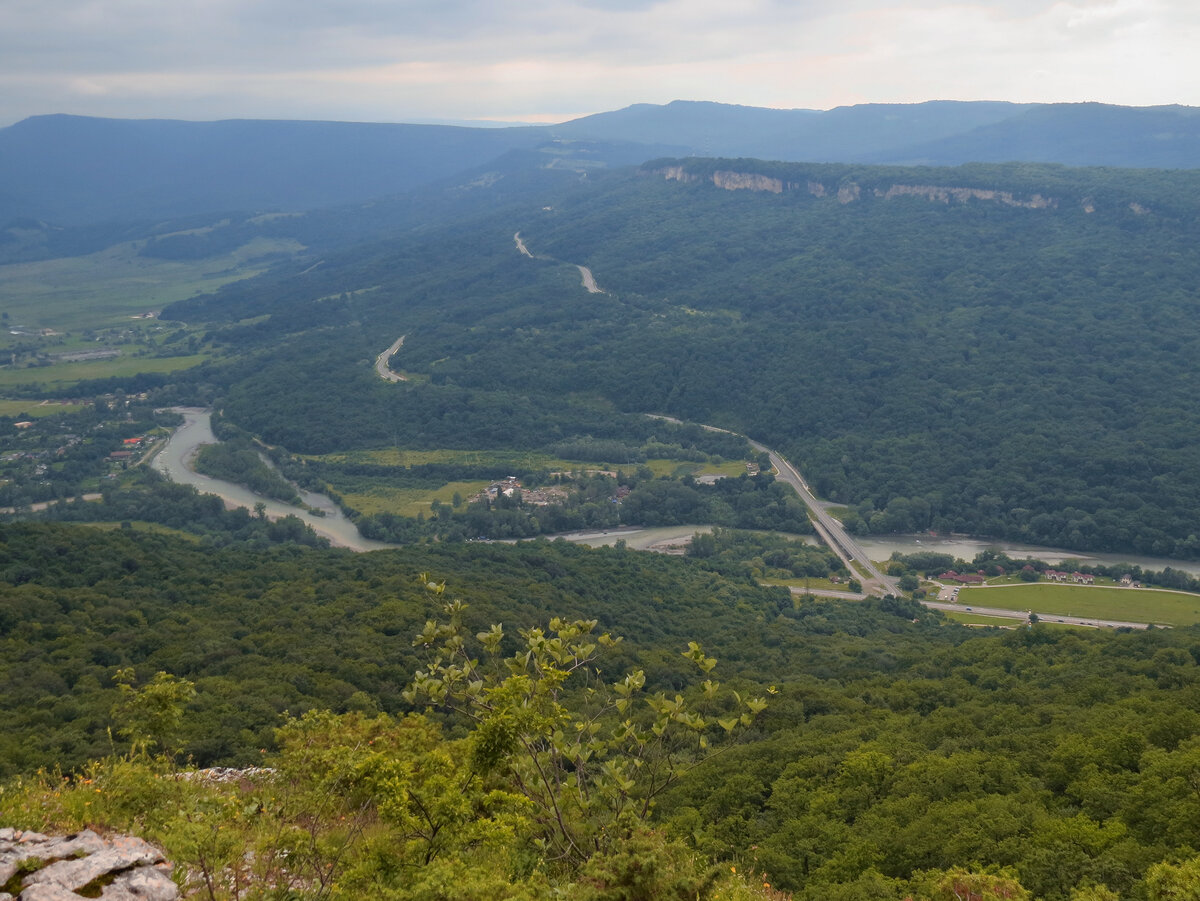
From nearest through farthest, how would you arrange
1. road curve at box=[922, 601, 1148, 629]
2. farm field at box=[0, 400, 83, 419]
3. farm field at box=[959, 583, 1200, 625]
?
road curve at box=[922, 601, 1148, 629] < farm field at box=[959, 583, 1200, 625] < farm field at box=[0, 400, 83, 419]

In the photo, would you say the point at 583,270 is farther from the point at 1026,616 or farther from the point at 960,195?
the point at 1026,616

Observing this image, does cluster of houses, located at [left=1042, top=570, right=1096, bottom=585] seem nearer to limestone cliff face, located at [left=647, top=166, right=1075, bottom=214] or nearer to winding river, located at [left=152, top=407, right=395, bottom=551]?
winding river, located at [left=152, top=407, right=395, bottom=551]

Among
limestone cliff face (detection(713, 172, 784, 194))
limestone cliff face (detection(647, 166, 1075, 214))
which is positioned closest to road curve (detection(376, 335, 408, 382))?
limestone cliff face (detection(713, 172, 784, 194))

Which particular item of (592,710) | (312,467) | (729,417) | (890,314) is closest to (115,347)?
(312,467)

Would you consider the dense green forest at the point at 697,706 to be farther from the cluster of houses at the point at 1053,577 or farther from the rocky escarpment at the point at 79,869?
the cluster of houses at the point at 1053,577

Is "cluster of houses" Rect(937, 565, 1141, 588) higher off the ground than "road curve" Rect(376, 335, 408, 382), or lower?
lower

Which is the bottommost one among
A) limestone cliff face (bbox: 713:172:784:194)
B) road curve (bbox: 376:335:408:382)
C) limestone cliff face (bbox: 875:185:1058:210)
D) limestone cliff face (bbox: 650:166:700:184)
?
road curve (bbox: 376:335:408:382)
